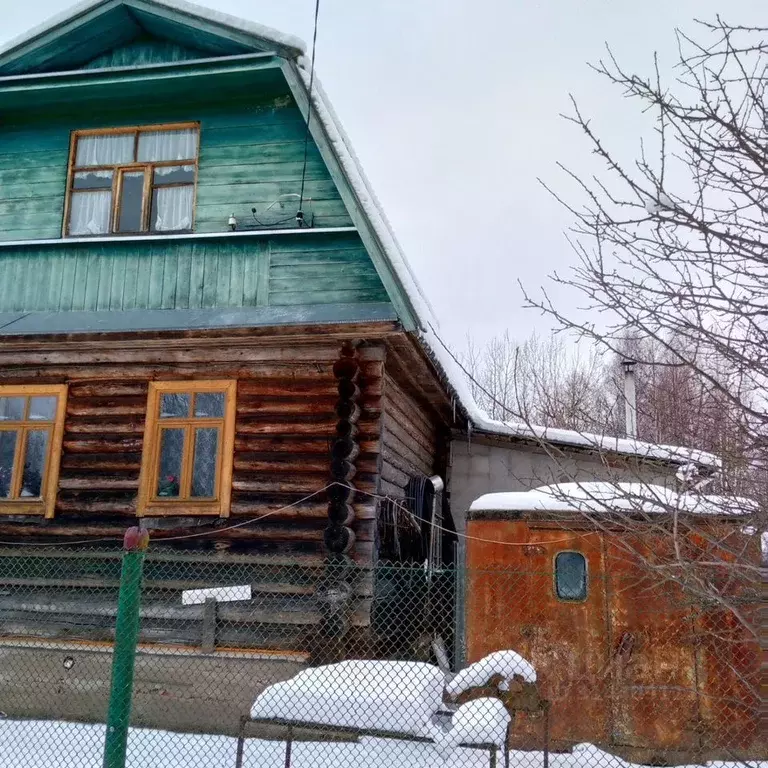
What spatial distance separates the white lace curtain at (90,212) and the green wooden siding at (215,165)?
15cm

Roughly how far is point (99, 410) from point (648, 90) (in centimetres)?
684

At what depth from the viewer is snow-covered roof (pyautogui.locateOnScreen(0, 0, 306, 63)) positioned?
8.29m

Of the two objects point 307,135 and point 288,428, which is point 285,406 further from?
point 307,135

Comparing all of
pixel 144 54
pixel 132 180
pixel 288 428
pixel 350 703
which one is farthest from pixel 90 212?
pixel 350 703

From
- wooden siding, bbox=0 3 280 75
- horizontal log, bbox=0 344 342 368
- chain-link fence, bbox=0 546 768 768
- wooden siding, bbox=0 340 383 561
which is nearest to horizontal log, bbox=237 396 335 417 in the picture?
wooden siding, bbox=0 340 383 561

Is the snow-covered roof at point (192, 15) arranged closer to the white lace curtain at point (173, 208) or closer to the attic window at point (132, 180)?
the attic window at point (132, 180)

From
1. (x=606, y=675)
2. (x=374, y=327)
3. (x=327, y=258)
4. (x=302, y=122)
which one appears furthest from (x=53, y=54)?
(x=606, y=675)

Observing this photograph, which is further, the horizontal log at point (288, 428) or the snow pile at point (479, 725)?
the horizontal log at point (288, 428)

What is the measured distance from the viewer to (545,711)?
17.2 ft

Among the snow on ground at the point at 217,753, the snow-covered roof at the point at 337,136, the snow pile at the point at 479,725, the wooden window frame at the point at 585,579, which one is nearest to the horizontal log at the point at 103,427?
the snow on ground at the point at 217,753

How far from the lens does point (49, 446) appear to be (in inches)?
343

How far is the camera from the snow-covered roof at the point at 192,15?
326 inches

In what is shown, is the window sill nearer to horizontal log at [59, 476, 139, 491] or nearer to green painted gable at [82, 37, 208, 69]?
green painted gable at [82, 37, 208, 69]

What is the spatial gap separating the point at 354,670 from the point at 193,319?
12.7 ft
